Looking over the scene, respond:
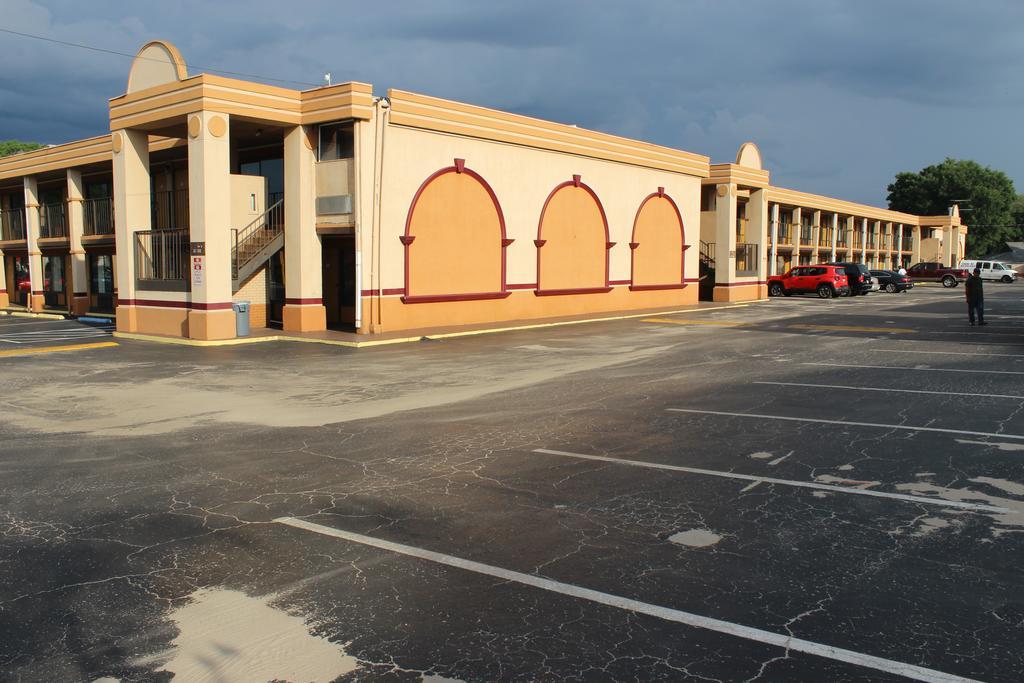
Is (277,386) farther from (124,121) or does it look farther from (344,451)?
(124,121)

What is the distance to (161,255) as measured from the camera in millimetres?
24484

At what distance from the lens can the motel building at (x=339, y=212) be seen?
22.7 meters

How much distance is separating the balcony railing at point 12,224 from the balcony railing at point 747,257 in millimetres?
35157

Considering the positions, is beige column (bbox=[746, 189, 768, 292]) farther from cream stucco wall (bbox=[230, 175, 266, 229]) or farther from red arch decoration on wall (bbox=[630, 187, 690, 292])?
cream stucco wall (bbox=[230, 175, 266, 229])

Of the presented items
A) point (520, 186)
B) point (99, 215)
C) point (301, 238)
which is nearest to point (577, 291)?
point (520, 186)

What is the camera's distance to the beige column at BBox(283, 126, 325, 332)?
2348 centimetres

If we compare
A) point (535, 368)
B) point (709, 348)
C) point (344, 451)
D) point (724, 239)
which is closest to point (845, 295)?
point (724, 239)

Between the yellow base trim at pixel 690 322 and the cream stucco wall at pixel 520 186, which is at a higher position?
the cream stucco wall at pixel 520 186

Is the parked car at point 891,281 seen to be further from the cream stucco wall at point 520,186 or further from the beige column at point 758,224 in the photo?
the cream stucco wall at point 520,186

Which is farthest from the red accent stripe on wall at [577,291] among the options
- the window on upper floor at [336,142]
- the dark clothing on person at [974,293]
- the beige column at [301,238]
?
the dark clothing on person at [974,293]

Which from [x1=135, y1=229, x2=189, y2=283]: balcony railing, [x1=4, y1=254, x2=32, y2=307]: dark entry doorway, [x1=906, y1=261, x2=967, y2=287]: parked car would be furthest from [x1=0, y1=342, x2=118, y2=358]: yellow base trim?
[x1=906, y1=261, x2=967, y2=287]: parked car

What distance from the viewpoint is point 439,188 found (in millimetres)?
25359

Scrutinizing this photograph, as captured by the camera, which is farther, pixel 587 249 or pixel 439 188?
pixel 587 249

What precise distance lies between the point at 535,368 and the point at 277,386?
5.21m
